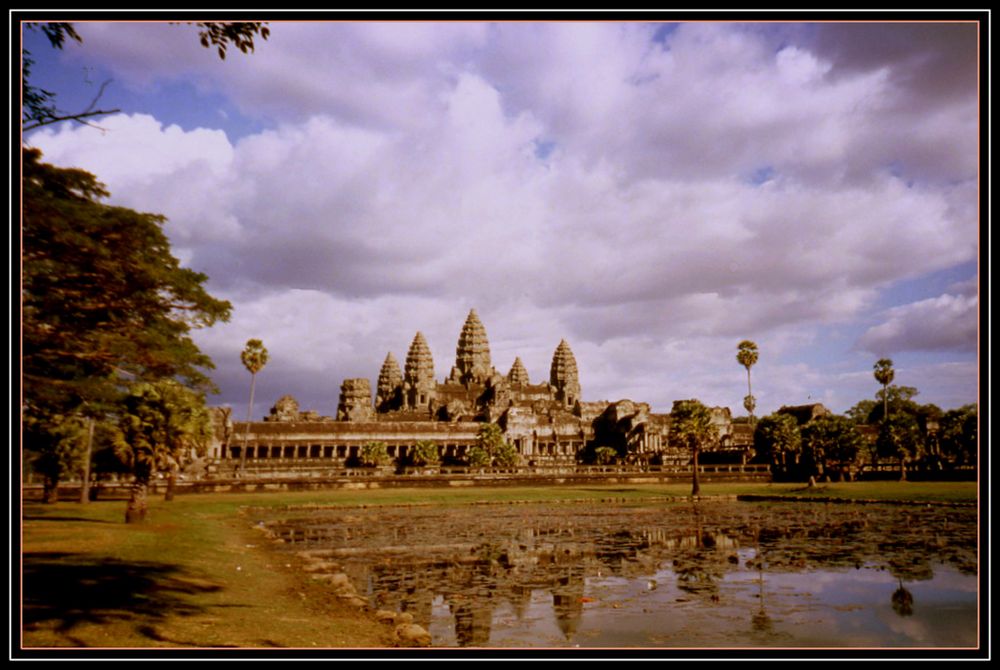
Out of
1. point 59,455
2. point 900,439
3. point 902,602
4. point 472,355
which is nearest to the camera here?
point 902,602

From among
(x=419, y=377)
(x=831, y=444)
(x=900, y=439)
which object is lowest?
(x=831, y=444)

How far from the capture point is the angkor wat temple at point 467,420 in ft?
264

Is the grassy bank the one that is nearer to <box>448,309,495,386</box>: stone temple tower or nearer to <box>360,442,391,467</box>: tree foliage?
<box>360,442,391,467</box>: tree foliage

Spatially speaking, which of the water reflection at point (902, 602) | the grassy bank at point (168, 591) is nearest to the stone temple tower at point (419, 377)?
the grassy bank at point (168, 591)

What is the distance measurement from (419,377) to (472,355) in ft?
38.9

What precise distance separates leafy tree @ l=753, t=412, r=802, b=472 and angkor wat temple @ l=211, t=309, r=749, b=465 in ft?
38.3

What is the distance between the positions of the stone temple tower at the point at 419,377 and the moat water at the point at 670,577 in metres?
82.1

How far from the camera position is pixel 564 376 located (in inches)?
4956

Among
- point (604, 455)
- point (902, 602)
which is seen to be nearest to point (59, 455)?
point (902, 602)

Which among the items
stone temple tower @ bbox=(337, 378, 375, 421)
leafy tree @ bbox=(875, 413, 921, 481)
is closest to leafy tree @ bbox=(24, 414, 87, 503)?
leafy tree @ bbox=(875, 413, 921, 481)

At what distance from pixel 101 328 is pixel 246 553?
10.5 meters

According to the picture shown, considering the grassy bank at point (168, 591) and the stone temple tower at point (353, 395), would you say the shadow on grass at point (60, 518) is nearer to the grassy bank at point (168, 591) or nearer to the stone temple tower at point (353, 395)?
the grassy bank at point (168, 591)

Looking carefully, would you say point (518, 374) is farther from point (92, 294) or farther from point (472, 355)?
point (92, 294)
